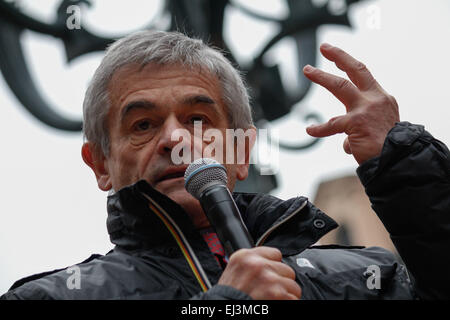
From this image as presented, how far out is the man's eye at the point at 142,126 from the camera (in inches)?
82.1

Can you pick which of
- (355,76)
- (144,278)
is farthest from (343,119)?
(144,278)

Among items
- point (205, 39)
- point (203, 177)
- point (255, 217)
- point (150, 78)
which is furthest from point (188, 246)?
point (205, 39)

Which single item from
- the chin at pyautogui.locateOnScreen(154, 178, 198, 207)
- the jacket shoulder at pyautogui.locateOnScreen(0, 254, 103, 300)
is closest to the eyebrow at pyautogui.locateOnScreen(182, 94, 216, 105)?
the chin at pyautogui.locateOnScreen(154, 178, 198, 207)

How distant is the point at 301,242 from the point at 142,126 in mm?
768

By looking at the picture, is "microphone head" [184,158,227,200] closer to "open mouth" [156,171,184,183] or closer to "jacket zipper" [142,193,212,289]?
"jacket zipper" [142,193,212,289]

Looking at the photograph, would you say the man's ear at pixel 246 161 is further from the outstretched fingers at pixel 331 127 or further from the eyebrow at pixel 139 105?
the outstretched fingers at pixel 331 127

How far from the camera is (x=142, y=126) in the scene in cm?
209

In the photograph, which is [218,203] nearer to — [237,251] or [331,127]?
[237,251]

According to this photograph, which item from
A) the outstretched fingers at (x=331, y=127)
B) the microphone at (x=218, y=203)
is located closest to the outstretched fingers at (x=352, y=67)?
the outstretched fingers at (x=331, y=127)

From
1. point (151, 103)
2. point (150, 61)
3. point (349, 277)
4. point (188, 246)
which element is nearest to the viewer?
point (188, 246)
